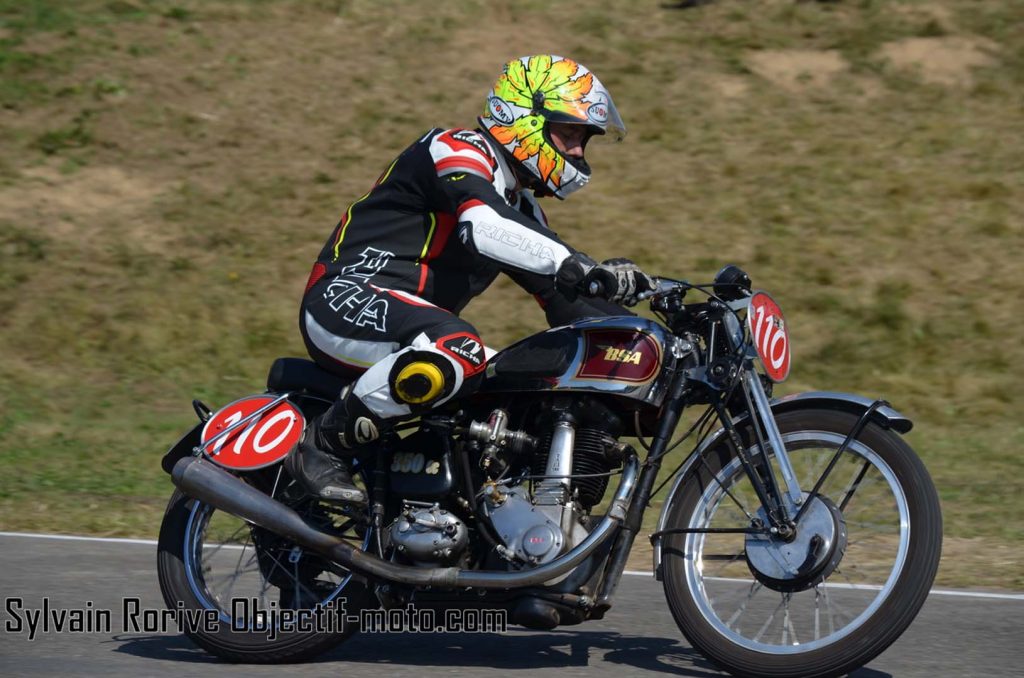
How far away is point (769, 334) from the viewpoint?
15.0 ft

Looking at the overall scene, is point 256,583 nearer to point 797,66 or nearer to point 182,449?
point 182,449

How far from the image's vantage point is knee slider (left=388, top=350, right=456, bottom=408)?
468cm

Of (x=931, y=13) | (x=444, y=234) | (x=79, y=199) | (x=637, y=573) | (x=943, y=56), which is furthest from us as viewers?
(x=931, y=13)

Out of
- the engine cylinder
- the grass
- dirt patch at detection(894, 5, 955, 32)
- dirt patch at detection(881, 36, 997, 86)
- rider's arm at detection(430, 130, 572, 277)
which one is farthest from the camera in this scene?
dirt patch at detection(894, 5, 955, 32)

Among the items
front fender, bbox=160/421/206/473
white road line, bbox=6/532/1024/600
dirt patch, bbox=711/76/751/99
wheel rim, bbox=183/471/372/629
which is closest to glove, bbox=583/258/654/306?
white road line, bbox=6/532/1024/600

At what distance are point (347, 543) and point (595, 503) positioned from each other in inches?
33.0

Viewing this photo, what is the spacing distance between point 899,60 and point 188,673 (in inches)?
533

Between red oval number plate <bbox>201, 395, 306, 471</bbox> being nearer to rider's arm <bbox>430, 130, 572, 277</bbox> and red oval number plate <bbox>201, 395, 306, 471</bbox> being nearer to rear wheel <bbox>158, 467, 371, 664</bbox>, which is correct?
rear wheel <bbox>158, 467, 371, 664</bbox>

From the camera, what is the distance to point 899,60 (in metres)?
16.5

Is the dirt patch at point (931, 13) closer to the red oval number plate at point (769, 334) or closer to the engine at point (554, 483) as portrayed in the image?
the red oval number plate at point (769, 334)

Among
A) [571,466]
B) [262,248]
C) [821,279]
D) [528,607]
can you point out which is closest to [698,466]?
[571,466]

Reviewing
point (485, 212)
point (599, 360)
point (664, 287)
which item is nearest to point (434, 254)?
point (485, 212)

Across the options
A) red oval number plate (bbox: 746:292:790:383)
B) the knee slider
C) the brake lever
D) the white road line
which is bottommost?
the white road line

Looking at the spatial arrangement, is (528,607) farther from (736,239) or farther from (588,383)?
(736,239)
